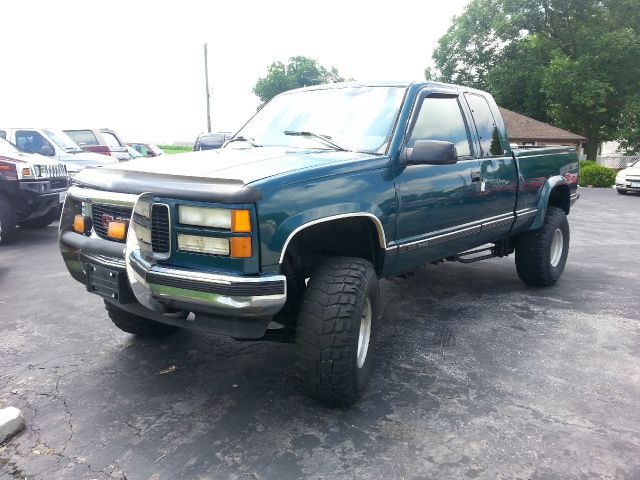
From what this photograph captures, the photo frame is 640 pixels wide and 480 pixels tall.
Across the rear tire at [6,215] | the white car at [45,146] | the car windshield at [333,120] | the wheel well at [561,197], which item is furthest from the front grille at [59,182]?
the wheel well at [561,197]

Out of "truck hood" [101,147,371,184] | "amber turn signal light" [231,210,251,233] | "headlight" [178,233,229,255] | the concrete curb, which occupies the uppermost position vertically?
"truck hood" [101,147,371,184]

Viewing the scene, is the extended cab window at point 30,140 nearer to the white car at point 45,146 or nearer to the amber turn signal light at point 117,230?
the white car at point 45,146

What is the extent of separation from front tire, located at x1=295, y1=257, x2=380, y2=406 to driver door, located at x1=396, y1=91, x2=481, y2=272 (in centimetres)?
70

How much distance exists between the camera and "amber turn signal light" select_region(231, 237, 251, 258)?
2.54 metres

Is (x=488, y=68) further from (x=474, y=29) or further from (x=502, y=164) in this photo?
(x=502, y=164)

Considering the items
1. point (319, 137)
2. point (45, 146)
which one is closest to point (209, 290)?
point (319, 137)

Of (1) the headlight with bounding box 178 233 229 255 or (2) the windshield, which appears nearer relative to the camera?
(1) the headlight with bounding box 178 233 229 255

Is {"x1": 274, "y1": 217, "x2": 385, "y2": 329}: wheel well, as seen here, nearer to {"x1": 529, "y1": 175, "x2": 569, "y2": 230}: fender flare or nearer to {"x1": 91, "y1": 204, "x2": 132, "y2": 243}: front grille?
{"x1": 91, "y1": 204, "x2": 132, "y2": 243}: front grille

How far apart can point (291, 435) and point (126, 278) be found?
4.07ft

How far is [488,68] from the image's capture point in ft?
124

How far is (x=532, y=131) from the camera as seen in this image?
3181 cm

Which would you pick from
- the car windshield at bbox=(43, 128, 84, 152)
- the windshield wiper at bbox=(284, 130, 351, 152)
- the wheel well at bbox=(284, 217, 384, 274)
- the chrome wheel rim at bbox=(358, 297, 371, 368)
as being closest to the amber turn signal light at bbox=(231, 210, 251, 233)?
the wheel well at bbox=(284, 217, 384, 274)

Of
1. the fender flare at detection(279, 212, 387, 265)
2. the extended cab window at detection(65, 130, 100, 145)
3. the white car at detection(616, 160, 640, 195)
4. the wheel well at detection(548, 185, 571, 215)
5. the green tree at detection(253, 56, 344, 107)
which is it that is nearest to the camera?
the fender flare at detection(279, 212, 387, 265)

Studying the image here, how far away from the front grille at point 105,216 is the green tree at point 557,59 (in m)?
30.8
